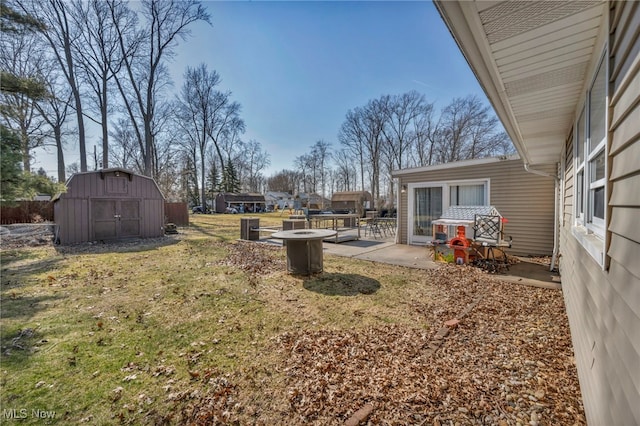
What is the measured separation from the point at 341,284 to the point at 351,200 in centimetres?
3232

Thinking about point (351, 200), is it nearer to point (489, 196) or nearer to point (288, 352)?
point (489, 196)

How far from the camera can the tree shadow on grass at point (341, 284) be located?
4949 mm

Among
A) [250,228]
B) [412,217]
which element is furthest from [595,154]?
[250,228]

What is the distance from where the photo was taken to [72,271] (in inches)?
260

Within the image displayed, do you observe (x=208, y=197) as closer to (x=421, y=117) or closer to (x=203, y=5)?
(x=203, y=5)

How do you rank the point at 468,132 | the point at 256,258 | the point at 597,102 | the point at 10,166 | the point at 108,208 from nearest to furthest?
1. the point at 597,102
2. the point at 10,166
3. the point at 256,258
4. the point at 108,208
5. the point at 468,132

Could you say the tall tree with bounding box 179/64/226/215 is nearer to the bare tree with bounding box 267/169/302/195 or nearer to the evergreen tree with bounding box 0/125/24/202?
the bare tree with bounding box 267/169/302/195

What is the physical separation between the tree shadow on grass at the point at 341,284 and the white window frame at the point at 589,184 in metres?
3.19

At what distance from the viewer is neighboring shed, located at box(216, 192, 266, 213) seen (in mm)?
40094

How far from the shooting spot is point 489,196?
8047 mm

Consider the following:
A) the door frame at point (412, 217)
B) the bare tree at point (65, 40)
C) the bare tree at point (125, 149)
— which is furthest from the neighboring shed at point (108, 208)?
the bare tree at point (125, 149)

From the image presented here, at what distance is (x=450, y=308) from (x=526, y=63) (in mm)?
3389

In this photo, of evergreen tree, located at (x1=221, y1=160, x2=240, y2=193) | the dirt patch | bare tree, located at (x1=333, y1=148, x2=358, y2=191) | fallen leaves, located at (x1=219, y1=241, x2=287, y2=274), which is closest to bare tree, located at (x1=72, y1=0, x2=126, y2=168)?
the dirt patch

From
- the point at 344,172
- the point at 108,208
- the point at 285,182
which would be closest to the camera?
the point at 108,208
